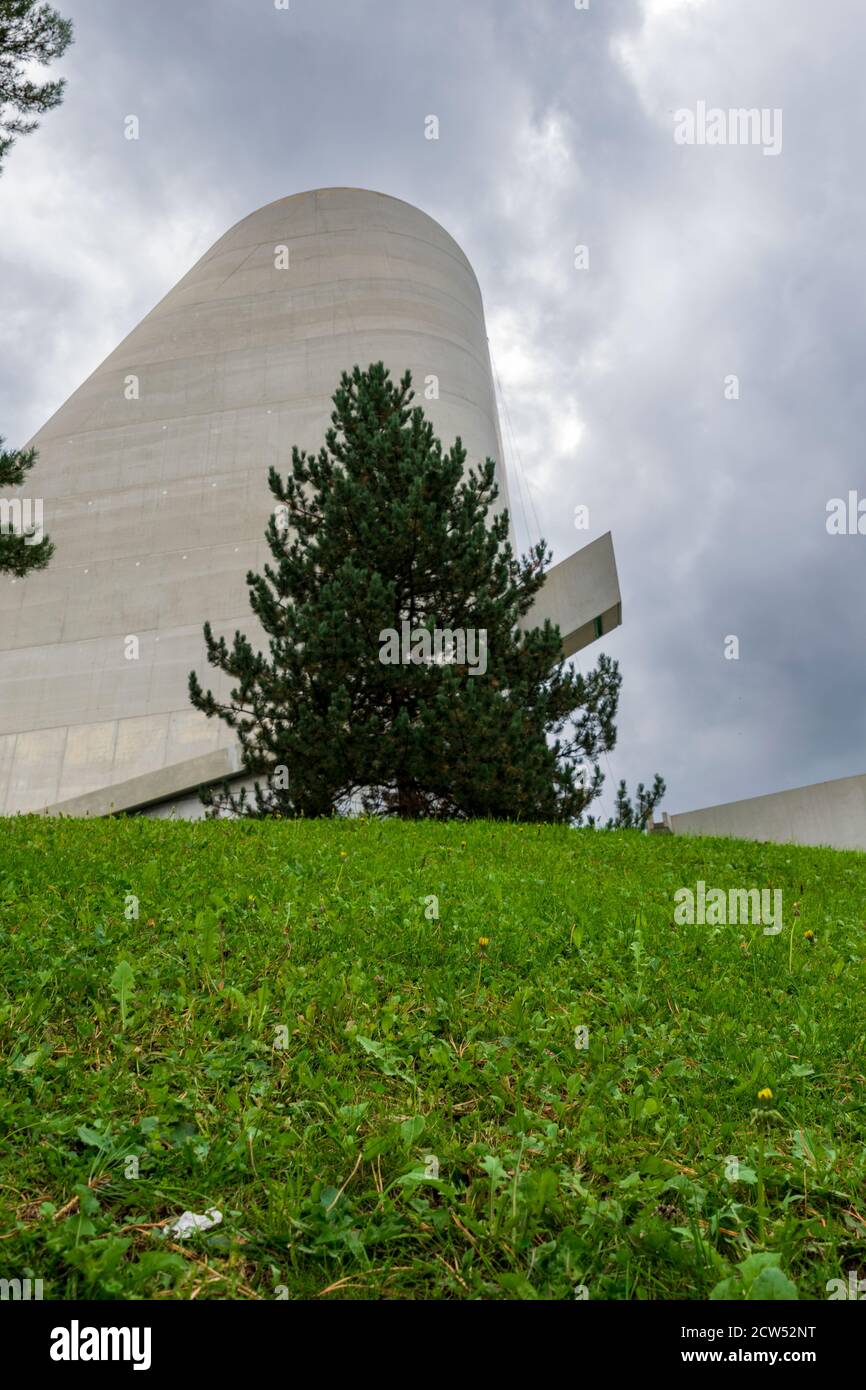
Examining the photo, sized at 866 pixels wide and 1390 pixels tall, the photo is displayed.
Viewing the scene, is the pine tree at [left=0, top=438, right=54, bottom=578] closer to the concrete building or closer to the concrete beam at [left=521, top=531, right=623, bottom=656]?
the concrete building

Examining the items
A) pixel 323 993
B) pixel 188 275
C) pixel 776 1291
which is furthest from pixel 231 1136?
pixel 188 275

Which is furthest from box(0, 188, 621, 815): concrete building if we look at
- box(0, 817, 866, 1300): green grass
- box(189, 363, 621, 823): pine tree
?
box(0, 817, 866, 1300): green grass

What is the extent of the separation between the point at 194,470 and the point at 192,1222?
21.5 meters

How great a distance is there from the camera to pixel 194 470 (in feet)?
71.6

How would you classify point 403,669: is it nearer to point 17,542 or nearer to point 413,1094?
point 17,542

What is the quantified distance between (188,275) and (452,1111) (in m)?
29.3

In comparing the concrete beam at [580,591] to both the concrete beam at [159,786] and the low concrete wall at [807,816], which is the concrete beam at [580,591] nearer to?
the low concrete wall at [807,816]

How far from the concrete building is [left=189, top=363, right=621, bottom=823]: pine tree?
4.91 m

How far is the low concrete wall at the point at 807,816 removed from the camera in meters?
14.5

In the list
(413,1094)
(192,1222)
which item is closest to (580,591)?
(413,1094)

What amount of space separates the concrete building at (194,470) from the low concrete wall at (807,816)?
5046mm

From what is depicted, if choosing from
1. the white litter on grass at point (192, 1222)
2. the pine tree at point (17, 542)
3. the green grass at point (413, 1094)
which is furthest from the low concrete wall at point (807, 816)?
the white litter on grass at point (192, 1222)

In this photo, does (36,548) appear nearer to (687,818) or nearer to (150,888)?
(150,888)

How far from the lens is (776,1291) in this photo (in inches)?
78.2
